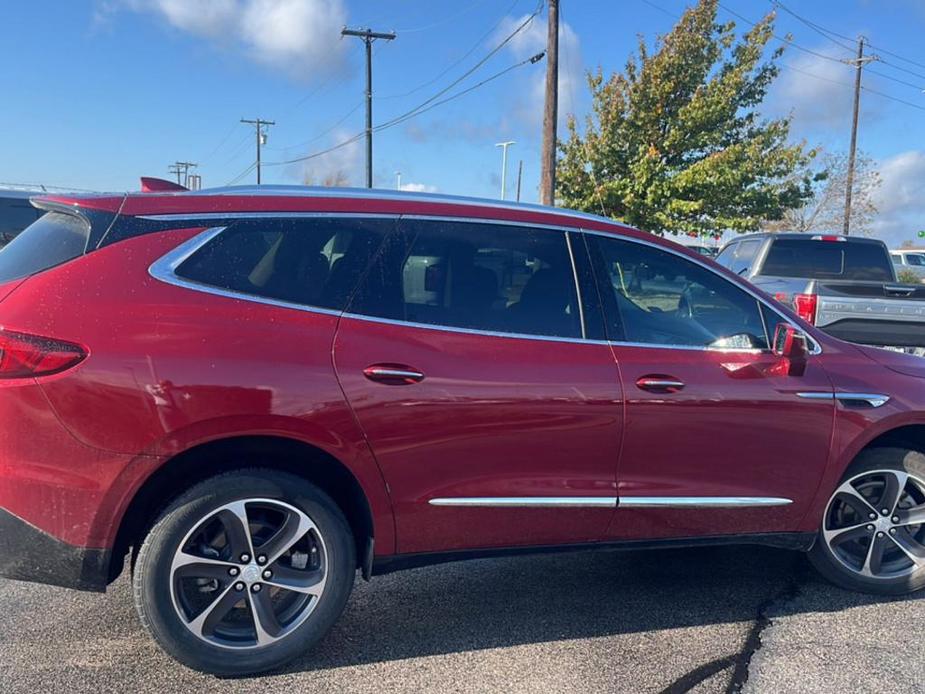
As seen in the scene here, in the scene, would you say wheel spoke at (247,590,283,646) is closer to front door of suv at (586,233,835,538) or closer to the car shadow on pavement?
the car shadow on pavement

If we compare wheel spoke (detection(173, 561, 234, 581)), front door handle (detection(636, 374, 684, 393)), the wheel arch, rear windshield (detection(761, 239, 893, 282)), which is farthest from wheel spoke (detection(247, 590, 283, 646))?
rear windshield (detection(761, 239, 893, 282))

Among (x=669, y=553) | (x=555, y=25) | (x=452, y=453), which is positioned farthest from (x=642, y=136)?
(x=452, y=453)

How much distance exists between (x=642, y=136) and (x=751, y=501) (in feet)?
52.4

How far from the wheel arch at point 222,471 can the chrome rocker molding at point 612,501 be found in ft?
1.23

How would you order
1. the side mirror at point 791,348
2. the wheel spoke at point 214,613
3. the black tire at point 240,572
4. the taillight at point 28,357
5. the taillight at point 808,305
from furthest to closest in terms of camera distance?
the taillight at point 808,305, the side mirror at point 791,348, the wheel spoke at point 214,613, the black tire at point 240,572, the taillight at point 28,357

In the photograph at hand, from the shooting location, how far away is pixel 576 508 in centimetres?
317

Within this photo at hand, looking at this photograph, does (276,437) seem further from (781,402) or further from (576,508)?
(781,402)

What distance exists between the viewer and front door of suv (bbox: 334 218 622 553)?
2.88 metres

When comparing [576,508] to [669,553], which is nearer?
[576,508]

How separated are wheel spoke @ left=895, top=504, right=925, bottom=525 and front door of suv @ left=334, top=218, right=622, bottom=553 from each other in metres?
1.68

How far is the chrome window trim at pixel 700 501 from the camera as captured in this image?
3.25 m

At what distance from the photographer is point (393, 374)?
2861 mm

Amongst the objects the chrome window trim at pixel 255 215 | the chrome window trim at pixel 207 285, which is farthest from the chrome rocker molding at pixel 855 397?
the chrome window trim at pixel 255 215

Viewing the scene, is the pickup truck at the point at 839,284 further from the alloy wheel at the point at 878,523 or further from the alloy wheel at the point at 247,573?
the alloy wheel at the point at 247,573
